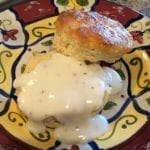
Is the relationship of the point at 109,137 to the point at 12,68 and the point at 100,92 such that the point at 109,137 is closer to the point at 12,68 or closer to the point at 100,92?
the point at 100,92

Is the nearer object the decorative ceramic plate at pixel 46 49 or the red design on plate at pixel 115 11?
the decorative ceramic plate at pixel 46 49

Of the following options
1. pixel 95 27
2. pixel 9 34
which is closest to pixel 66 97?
pixel 95 27

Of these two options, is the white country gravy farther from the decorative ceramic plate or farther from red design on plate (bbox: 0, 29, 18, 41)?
red design on plate (bbox: 0, 29, 18, 41)

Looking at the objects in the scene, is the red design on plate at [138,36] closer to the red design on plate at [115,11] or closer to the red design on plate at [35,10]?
the red design on plate at [115,11]

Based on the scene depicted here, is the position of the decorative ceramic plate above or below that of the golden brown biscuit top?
below

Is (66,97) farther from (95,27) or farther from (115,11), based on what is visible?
(115,11)

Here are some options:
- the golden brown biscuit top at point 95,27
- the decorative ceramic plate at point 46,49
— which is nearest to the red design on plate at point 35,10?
the decorative ceramic plate at point 46,49

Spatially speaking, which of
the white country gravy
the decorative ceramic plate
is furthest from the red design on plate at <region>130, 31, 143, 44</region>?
the white country gravy
